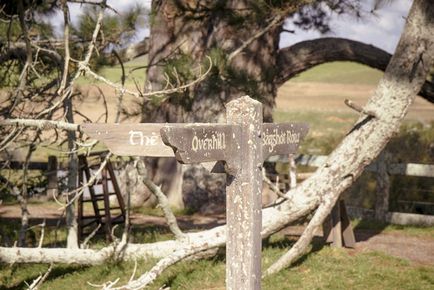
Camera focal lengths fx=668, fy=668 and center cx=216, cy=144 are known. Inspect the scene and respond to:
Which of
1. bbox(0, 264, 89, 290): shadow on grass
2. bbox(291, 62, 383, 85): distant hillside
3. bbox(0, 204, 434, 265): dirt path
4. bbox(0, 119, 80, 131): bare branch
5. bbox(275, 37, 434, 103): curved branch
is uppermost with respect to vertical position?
bbox(291, 62, 383, 85): distant hillside

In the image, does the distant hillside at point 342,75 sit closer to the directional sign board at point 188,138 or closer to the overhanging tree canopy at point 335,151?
the overhanging tree canopy at point 335,151

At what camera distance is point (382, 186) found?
453 inches

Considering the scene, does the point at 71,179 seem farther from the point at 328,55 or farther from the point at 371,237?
the point at 328,55

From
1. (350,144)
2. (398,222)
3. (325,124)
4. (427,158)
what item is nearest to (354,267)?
(350,144)

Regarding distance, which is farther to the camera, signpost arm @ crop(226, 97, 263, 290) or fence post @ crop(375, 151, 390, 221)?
fence post @ crop(375, 151, 390, 221)

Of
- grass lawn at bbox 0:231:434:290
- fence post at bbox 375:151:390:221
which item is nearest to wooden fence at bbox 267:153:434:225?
fence post at bbox 375:151:390:221

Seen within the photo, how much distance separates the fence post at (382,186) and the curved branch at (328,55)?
4.10ft

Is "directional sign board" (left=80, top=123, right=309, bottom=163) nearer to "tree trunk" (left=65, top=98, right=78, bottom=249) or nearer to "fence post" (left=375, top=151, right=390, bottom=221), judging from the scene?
"tree trunk" (left=65, top=98, right=78, bottom=249)

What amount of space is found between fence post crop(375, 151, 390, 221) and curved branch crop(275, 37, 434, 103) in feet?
4.10

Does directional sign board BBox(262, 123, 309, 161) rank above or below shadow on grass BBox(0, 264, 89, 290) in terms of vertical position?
above

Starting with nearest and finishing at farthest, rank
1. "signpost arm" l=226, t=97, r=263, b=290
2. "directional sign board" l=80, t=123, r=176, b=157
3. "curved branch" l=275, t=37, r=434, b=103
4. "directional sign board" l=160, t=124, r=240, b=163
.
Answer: "directional sign board" l=160, t=124, r=240, b=163, "signpost arm" l=226, t=97, r=263, b=290, "directional sign board" l=80, t=123, r=176, b=157, "curved branch" l=275, t=37, r=434, b=103

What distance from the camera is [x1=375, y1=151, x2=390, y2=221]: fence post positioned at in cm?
1145

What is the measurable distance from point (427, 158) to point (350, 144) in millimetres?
5900

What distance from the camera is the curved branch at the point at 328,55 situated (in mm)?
11445
